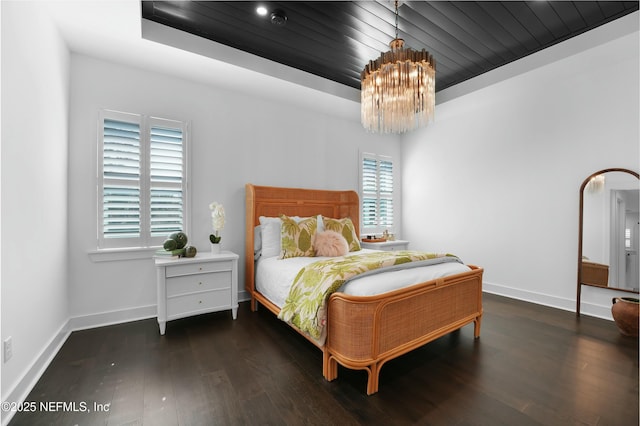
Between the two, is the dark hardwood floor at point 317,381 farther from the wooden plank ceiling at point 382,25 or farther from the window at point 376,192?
the wooden plank ceiling at point 382,25

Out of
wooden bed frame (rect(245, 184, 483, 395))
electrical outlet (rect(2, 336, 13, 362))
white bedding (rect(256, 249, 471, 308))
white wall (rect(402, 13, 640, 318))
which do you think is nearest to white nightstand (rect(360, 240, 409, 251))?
white wall (rect(402, 13, 640, 318))

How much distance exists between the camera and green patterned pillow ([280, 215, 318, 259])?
3.11 metres

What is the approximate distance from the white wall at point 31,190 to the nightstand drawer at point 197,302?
883mm

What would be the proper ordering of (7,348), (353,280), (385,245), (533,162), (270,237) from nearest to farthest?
(7,348) → (353,280) → (270,237) → (533,162) → (385,245)

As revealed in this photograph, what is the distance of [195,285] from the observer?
9.27 feet

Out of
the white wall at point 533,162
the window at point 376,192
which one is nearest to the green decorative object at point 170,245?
the window at point 376,192

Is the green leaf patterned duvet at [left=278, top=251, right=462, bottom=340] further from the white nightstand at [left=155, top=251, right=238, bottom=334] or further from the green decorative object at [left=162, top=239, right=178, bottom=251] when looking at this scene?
the green decorative object at [left=162, top=239, right=178, bottom=251]

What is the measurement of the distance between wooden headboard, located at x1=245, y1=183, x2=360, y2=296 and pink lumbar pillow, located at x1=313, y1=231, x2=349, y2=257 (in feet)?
2.60

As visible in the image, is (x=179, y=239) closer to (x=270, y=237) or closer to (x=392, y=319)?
(x=270, y=237)

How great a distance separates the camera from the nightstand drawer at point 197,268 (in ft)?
8.86

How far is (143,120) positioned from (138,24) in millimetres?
988

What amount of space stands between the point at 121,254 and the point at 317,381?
7.86ft

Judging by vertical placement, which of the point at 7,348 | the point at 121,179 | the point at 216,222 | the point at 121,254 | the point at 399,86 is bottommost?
the point at 7,348

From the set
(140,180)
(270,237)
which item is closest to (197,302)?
(270,237)
